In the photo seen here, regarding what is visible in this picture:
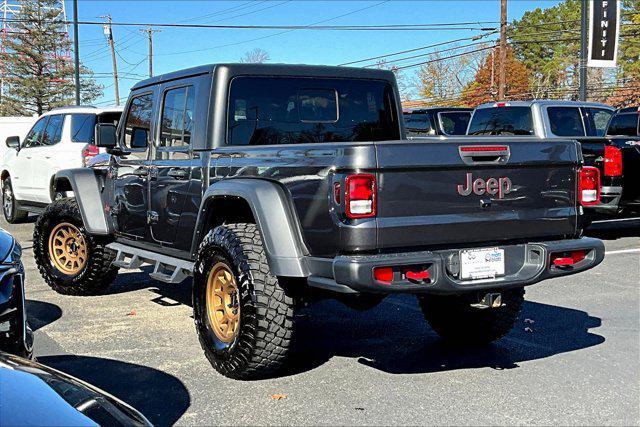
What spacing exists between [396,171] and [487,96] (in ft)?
190

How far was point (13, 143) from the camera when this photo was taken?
42.8 ft

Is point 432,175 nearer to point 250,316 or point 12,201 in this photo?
point 250,316

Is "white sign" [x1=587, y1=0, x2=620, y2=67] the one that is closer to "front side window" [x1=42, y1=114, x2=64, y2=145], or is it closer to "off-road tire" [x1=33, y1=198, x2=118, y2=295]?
"front side window" [x1=42, y1=114, x2=64, y2=145]

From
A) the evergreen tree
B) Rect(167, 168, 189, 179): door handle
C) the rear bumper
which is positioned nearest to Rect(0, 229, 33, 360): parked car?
the rear bumper

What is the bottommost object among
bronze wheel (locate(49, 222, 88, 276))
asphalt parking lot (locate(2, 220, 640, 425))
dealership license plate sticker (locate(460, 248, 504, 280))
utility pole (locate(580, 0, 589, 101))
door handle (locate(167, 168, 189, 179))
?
asphalt parking lot (locate(2, 220, 640, 425))

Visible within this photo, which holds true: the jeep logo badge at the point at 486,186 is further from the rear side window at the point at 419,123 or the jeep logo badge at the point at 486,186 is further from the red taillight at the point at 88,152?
the rear side window at the point at 419,123

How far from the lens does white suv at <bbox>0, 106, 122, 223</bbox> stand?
12.0 metres

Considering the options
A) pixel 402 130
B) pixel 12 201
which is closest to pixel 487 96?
pixel 12 201

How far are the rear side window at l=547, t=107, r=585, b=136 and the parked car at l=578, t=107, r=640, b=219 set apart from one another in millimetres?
572

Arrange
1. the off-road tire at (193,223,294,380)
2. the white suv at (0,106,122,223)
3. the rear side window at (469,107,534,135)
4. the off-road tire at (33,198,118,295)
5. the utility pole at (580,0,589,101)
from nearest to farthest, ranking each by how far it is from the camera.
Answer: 1. the off-road tire at (193,223,294,380)
2. the off-road tire at (33,198,118,295)
3. the rear side window at (469,107,534,135)
4. the white suv at (0,106,122,223)
5. the utility pole at (580,0,589,101)

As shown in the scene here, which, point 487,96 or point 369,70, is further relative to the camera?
point 487,96

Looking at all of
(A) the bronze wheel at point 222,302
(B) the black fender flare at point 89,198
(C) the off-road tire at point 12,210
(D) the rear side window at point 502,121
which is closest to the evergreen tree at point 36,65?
(C) the off-road tire at point 12,210

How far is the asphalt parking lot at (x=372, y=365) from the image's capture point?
416 centimetres

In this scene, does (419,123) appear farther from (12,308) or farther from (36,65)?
(36,65)
